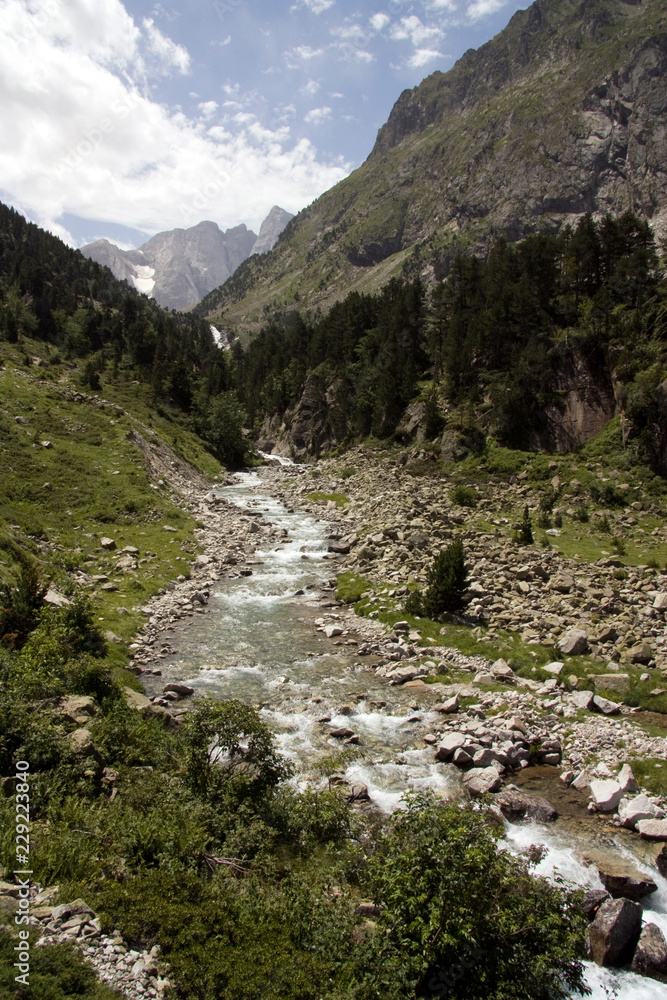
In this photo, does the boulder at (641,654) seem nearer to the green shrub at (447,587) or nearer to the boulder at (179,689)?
the green shrub at (447,587)

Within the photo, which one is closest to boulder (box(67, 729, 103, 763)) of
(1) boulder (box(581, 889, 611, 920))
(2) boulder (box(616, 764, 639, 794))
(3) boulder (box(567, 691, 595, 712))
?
(1) boulder (box(581, 889, 611, 920))

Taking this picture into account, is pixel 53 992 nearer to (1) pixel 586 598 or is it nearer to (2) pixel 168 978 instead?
(2) pixel 168 978

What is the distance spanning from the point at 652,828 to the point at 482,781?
11.8 ft

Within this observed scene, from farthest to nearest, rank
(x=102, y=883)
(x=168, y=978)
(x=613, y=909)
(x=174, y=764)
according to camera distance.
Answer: (x=174, y=764) → (x=613, y=909) → (x=102, y=883) → (x=168, y=978)

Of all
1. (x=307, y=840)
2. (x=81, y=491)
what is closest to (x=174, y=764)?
(x=307, y=840)

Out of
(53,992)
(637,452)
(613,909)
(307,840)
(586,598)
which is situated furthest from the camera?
(637,452)

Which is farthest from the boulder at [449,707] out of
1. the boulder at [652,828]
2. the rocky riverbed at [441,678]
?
the boulder at [652,828]

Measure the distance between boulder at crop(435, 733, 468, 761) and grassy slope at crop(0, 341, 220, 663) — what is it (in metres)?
11.9

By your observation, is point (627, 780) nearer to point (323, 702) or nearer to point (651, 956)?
point (651, 956)

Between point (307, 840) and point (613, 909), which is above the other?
point (307, 840)

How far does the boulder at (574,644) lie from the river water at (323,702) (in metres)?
5.38

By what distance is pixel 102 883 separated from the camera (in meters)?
7.97

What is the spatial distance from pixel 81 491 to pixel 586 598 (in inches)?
1277

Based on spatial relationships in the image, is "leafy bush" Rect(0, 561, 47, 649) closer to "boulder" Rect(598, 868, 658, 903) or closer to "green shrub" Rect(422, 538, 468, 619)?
"green shrub" Rect(422, 538, 468, 619)
